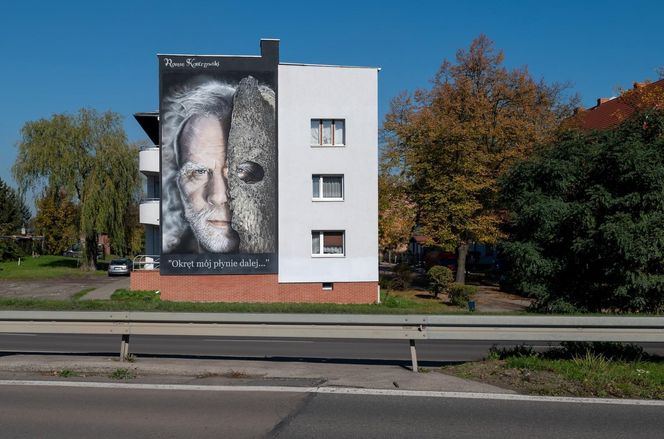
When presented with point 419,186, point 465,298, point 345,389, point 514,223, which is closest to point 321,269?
point 465,298

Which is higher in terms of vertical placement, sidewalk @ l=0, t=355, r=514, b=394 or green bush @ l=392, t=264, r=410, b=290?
sidewalk @ l=0, t=355, r=514, b=394

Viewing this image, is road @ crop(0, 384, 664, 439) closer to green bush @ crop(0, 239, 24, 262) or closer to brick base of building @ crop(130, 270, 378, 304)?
brick base of building @ crop(130, 270, 378, 304)

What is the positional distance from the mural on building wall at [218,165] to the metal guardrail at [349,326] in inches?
844

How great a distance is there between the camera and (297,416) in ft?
22.8

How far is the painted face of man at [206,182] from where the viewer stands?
103 ft

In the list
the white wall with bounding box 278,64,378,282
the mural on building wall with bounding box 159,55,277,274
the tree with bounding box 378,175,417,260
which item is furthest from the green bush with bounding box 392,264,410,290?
the mural on building wall with bounding box 159,55,277,274

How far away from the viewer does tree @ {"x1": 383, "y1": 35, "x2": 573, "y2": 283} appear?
37469 mm

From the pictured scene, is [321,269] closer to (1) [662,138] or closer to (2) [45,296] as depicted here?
(2) [45,296]

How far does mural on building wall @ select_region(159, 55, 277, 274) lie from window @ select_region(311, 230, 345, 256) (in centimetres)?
200

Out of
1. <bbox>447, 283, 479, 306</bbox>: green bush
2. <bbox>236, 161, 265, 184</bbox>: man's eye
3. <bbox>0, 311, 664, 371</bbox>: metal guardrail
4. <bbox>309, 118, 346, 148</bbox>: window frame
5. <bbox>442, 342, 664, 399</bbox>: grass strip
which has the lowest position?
<bbox>447, 283, 479, 306</bbox>: green bush

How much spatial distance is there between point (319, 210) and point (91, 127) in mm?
24261

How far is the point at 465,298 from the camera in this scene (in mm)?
31750

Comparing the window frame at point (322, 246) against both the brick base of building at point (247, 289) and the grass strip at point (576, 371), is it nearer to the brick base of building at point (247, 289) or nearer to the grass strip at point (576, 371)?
the brick base of building at point (247, 289)

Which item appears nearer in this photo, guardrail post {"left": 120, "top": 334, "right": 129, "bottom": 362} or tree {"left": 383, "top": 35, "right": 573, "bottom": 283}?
guardrail post {"left": 120, "top": 334, "right": 129, "bottom": 362}
